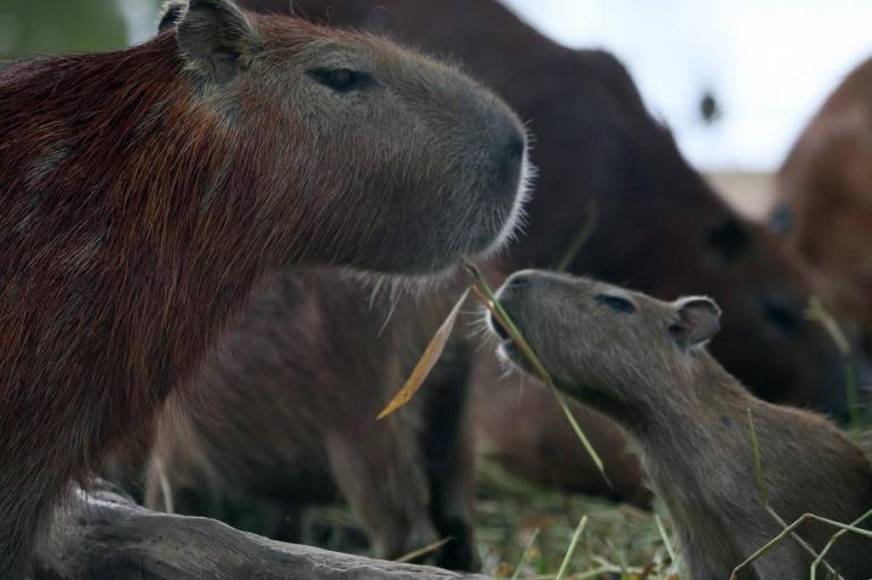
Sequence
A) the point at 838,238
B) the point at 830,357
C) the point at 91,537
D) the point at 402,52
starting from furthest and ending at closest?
the point at 838,238 < the point at 830,357 < the point at 402,52 < the point at 91,537

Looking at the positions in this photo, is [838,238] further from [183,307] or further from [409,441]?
[183,307]

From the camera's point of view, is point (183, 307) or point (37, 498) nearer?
point (37, 498)

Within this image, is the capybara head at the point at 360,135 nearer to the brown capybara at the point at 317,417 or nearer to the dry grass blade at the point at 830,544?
the brown capybara at the point at 317,417

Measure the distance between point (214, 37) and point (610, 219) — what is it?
13.5ft

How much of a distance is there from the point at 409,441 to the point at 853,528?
6.13 ft

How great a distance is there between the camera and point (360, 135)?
3.55 meters

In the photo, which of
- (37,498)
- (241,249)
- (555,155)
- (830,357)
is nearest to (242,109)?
(241,249)

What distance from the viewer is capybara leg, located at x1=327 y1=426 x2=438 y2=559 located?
186 inches

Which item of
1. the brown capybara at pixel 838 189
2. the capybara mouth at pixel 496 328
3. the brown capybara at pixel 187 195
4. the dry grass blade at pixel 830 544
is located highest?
the brown capybara at pixel 187 195

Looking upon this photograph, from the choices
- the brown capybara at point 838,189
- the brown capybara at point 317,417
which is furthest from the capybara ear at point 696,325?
the brown capybara at point 838,189

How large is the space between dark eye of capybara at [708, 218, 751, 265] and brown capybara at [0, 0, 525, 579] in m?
3.57

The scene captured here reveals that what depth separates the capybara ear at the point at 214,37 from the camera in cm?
337

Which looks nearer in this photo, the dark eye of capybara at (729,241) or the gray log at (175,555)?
the gray log at (175,555)

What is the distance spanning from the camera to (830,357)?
7121mm
